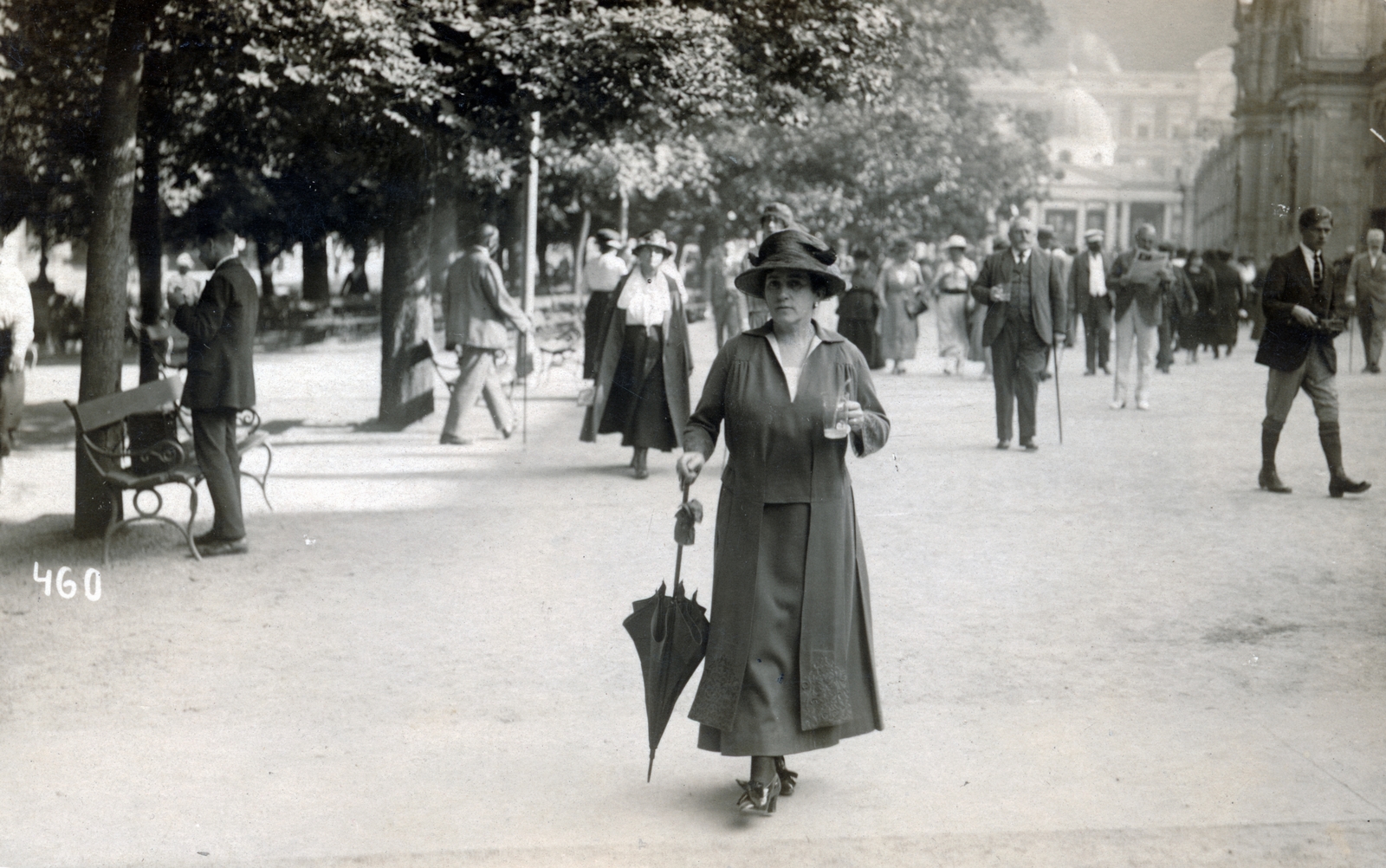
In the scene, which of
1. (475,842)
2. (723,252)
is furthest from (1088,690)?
(723,252)

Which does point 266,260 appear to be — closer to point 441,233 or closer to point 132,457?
point 441,233

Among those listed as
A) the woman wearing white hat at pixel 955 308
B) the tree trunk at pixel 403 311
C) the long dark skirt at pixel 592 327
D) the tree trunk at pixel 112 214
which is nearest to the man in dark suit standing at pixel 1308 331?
the tree trunk at pixel 112 214

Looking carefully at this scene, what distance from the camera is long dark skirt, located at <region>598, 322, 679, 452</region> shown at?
1194cm

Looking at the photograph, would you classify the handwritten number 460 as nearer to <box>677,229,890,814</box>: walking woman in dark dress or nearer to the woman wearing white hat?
<box>677,229,890,814</box>: walking woman in dark dress

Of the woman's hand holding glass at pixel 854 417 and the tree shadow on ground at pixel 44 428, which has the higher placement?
the woman's hand holding glass at pixel 854 417

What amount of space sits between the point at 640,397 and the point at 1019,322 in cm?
349

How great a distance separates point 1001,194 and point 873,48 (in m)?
26.2

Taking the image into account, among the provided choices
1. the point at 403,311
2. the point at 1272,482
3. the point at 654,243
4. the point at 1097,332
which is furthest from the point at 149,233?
the point at 1097,332

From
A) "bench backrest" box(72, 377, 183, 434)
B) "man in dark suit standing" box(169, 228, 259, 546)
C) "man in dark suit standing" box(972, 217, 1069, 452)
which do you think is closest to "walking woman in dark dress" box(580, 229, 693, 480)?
"man in dark suit standing" box(972, 217, 1069, 452)

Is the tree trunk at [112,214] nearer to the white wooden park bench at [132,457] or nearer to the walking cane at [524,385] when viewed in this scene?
the white wooden park bench at [132,457]

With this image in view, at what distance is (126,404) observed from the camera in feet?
29.7

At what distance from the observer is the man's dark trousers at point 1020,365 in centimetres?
1334

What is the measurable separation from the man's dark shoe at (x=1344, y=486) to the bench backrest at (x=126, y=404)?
7.40 metres

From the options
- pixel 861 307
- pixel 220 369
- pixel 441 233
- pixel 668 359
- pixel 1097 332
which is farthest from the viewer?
pixel 1097 332
